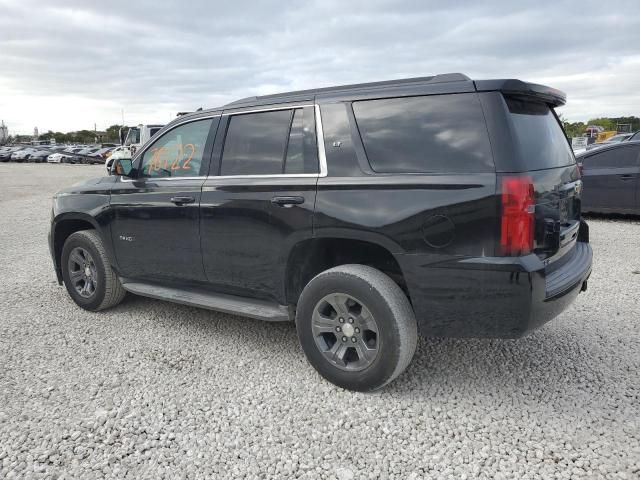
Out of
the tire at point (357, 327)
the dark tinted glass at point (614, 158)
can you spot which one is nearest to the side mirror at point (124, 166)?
the tire at point (357, 327)

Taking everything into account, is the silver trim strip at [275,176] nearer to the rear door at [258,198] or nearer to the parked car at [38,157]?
the rear door at [258,198]

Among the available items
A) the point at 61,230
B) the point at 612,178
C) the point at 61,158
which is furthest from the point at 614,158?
the point at 61,158

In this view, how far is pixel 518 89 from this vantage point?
2939mm

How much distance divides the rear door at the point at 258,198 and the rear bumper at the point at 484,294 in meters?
0.83

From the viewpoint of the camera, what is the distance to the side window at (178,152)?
4.06 metres

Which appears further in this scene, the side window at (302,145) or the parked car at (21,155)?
the parked car at (21,155)

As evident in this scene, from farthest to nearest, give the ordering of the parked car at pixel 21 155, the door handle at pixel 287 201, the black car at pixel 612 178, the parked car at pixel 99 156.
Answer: the parked car at pixel 21 155 → the parked car at pixel 99 156 → the black car at pixel 612 178 → the door handle at pixel 287 201

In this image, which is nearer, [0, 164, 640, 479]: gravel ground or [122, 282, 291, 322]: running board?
[0, 164, 640, 479]: gravel ground

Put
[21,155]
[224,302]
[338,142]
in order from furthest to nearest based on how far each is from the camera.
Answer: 1. [21,155]
2. [224,302]
3. [338,142]

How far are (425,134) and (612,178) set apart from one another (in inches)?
315

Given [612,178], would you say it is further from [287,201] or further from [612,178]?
[287,201]

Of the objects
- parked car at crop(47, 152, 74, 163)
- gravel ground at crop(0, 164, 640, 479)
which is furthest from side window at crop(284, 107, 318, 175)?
parked car at crop(47, 152, 74, 163)

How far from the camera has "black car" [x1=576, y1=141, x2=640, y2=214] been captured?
9.34 meters

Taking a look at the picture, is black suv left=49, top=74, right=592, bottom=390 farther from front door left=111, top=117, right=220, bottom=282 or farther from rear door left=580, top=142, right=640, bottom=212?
rear door left=580, top=142, right=640, bottom=212
